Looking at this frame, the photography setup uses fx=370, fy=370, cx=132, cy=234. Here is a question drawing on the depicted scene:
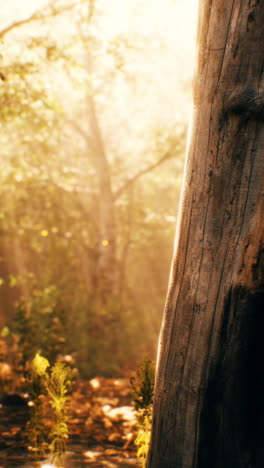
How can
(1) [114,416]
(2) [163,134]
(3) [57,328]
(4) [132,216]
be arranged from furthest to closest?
(4) [132,216]
(2) [163,134]
(3) [57,328]
(1) [114,416]

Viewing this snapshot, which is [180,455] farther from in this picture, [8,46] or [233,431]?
[8,46]

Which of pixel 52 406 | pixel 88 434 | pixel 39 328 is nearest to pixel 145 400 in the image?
pixel 52 406

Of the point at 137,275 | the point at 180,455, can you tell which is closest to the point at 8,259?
the point at 137,275

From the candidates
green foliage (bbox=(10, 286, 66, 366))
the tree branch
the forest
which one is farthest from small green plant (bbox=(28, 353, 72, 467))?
the tree branch

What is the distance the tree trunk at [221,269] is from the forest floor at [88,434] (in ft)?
3.60

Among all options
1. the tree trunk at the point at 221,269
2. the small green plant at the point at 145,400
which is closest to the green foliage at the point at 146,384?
the small green plant at the point at 145,400

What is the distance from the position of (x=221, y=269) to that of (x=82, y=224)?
7.88 m

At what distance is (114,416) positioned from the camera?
426 centimetres

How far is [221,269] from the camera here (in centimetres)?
190

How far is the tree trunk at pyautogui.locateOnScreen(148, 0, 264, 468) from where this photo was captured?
182cm

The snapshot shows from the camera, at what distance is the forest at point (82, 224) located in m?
3.61

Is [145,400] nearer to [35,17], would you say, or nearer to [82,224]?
[35,17]

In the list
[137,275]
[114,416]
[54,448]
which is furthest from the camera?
[137,275]

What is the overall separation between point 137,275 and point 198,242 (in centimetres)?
984
